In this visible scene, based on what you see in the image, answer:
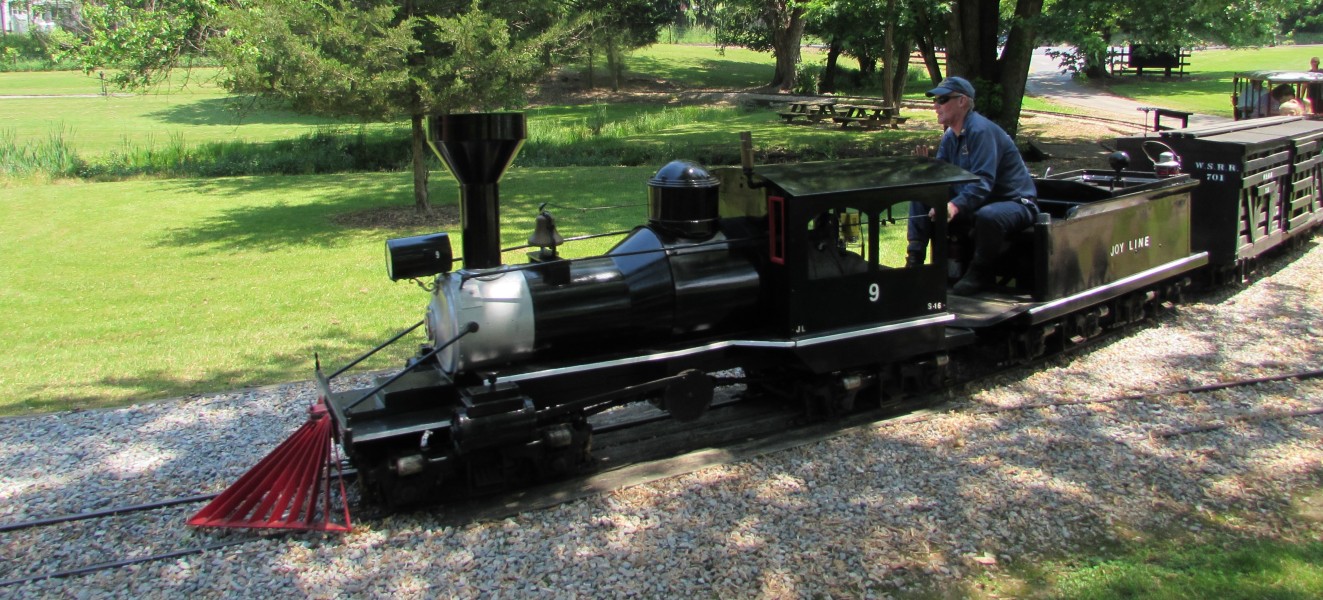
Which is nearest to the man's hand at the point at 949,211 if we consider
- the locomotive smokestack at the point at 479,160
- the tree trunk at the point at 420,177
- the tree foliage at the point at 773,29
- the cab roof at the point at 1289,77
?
the locomotive smokestack at the point at 479,160

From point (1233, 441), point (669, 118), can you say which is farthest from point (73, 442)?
point (669, 118)

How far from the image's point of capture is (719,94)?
44.8 meters

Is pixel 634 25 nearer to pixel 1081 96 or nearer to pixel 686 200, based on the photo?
pixel 1081 96

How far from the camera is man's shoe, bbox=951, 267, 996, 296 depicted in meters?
8.44

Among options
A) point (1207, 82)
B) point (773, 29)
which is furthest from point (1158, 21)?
point (773, 29)

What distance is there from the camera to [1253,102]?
59.9ft

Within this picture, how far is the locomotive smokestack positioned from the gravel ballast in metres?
1.68

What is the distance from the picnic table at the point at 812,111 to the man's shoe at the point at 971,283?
2280 centimetres

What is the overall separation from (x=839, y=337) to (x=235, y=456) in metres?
4.32

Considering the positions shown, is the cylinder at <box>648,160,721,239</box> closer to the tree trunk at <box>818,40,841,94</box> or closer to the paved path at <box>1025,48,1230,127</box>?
the paved path at <box>1025,48,1230,127</box>

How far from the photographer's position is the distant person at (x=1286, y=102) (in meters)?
17.0

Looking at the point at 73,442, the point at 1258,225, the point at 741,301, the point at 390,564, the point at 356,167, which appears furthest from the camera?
the point at 356,167

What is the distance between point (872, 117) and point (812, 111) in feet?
10.1

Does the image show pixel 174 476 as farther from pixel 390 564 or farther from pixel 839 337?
pixel 839 337
